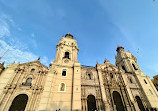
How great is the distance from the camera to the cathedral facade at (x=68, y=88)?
14.0m

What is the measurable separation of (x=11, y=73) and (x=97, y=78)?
65.6ft

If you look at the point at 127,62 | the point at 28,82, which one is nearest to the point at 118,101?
the point at 127,62

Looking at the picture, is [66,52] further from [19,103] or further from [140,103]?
[140,103]

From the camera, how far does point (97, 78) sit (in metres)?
20.4

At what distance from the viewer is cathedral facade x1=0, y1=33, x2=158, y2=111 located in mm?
14039

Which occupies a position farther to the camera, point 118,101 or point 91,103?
point 118,101

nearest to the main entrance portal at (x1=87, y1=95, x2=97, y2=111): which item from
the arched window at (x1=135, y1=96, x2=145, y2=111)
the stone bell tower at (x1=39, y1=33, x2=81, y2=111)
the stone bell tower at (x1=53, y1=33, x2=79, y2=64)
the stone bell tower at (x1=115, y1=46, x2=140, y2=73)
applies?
the stone bell tower at (x1=39, y1=33, x2=81, y2=111)

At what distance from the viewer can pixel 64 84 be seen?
17.1 m

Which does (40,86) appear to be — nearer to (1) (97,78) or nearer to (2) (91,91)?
(2) (91,91)

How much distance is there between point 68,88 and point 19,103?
906 centimetres

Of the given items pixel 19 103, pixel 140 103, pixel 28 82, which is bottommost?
pixel 140 103

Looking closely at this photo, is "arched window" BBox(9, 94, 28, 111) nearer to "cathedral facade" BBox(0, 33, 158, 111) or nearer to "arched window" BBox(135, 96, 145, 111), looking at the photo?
"cathedral facade" BBox(0, 33, 158, 111)

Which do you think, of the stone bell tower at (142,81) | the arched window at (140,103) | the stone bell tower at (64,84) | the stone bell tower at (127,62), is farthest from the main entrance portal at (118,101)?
the stone bell tower at (127,62)

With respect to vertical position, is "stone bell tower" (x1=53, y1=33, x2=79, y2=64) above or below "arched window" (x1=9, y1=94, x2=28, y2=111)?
above
